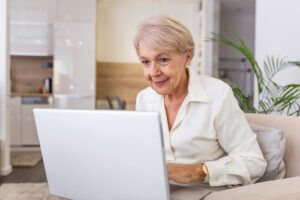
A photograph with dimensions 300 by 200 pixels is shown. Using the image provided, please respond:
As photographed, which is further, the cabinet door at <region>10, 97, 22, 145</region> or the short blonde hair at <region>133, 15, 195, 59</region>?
the cabinet door at <region>10, 97, 22, 145</region>

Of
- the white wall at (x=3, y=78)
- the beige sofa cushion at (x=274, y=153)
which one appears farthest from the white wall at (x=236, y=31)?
the beige sofa cushion at (x=274, y=153)

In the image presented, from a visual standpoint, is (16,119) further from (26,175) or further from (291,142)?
(291,142)

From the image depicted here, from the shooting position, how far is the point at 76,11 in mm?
5801

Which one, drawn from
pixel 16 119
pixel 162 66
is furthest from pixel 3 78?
pixel 162 66

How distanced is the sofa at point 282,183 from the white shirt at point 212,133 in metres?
0.15

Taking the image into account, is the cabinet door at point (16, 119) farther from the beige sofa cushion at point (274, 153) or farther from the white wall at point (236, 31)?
the beige sofa cushion at point (274, 153)

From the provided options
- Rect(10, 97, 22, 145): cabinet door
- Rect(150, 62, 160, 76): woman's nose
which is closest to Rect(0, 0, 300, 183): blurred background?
Rect(10, 97, 22, 145): cabinet door

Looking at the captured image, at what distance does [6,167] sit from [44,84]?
264cm

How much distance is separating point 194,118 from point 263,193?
0.41 metres

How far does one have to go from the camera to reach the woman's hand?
3.23 ft

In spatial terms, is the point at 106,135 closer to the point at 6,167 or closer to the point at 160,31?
the point at 160,31

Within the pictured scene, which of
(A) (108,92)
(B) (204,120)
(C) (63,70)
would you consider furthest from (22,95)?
(B) (204,120)

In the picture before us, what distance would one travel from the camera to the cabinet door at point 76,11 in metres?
5.79

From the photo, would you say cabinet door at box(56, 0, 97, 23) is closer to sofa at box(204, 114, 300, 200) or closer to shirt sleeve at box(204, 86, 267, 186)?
sofa at box(204, 114, 300, 200)
